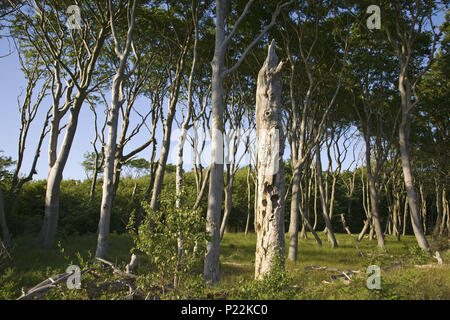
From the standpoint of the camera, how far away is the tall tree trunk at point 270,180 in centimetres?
602

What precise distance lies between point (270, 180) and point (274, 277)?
1886 mm

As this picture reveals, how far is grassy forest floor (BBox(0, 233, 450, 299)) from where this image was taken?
4715mm

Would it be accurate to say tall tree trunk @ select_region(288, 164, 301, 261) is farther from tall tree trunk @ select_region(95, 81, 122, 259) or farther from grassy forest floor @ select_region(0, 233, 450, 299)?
tall tree trunk @ select_region(95, 81, 122, 259)

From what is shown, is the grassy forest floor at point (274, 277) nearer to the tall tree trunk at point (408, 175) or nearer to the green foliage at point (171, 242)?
the green foliage at point (171, 242)

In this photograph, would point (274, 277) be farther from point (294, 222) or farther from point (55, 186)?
point (55, 186)

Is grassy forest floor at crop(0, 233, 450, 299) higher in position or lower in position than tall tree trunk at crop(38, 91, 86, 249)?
lower

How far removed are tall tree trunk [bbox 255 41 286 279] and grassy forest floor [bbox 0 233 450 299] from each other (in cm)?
71

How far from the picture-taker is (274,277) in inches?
189

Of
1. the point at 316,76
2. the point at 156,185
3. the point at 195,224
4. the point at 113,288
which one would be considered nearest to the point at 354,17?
the point at 316,76

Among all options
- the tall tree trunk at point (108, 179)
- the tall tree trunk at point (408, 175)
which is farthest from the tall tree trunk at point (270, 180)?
the tall tree trunk at point (408, 175)

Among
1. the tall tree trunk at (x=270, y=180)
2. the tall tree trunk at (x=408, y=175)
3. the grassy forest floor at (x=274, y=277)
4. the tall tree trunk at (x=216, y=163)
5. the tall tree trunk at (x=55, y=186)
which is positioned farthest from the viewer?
the tall tree trunk at (x=408, y=175)

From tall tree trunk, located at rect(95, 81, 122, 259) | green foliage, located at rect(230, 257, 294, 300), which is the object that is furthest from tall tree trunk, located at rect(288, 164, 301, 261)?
green foliage, located at rect(230, 257, 294, 300)

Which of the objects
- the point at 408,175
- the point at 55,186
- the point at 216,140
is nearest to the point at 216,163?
the point at 216,140

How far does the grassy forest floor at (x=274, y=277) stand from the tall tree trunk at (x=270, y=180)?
2.34 feet
